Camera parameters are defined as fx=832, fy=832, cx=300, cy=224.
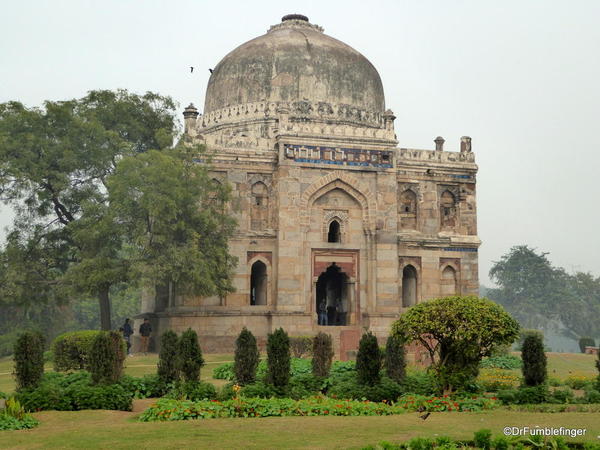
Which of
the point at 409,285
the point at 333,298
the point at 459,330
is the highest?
the point at 409,285

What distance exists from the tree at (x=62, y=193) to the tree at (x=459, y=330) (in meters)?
12.9

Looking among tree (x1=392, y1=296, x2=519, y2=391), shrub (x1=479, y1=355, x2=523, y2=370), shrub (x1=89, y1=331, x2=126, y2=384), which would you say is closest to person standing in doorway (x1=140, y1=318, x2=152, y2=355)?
shrub (x1=479, y1=355, x2=523, y2=370)

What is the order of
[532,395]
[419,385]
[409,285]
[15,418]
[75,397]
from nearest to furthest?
[15,418] < [75,397] < [532,395] < [419,385] < [409,285]

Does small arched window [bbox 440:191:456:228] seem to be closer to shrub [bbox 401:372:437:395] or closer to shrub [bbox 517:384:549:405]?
shrub [bbox 401:372:437:395]

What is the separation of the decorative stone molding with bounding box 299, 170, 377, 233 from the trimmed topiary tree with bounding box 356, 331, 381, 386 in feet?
45.8

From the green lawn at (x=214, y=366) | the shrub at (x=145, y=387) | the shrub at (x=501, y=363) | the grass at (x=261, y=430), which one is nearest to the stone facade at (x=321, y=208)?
the green lawn at (x=214, y=366)

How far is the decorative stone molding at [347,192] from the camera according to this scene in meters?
31.7

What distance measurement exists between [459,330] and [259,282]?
15.4 metres

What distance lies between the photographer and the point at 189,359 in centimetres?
1722

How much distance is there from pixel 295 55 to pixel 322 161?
608cm

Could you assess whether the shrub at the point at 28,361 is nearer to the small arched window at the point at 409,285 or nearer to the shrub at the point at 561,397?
the shrub at the point at 561,397

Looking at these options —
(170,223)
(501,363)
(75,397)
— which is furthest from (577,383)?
(170,223)

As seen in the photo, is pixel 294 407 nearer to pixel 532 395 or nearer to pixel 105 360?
pixel 105 360

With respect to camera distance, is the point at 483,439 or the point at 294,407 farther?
the point at 294,407
